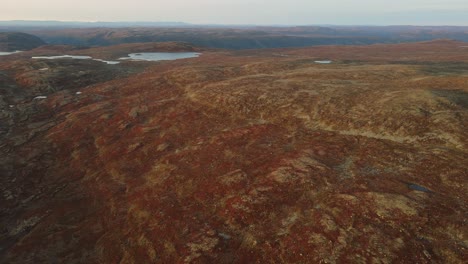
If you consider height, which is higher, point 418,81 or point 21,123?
point 418,81

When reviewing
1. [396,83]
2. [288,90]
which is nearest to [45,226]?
[288,90]

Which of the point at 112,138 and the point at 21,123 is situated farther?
the point at 21,123

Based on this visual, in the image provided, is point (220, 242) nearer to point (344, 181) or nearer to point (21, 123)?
point (344, 181)

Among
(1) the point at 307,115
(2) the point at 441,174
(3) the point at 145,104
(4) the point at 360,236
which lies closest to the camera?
(4) the point at 360,236

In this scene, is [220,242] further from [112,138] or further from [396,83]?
[396,83]

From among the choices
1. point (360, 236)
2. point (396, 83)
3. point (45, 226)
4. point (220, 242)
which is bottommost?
point (45, 226)

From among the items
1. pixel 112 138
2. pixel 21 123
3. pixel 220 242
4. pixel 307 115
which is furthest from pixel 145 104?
pixel 220 242

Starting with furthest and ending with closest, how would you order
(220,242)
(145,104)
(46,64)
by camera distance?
1. (46,64)
2. (145,104)
3. (220,242)
